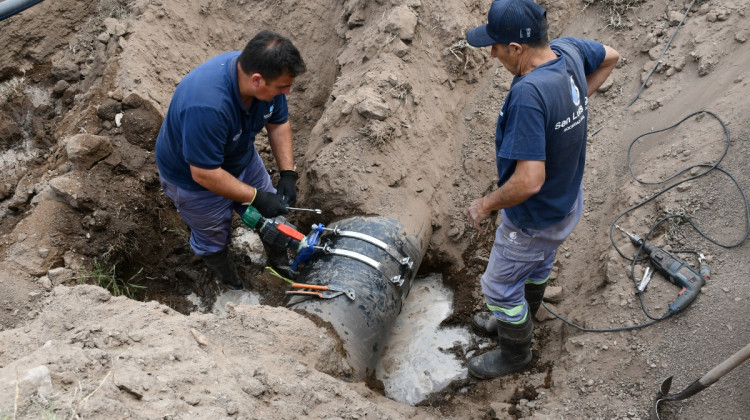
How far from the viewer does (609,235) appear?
365 centimetres

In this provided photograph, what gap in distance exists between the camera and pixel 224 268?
4.23 meters

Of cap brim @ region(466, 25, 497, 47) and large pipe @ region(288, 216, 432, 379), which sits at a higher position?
cap brim @ region(466, 25, 497, 47)

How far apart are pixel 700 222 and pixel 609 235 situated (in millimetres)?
532

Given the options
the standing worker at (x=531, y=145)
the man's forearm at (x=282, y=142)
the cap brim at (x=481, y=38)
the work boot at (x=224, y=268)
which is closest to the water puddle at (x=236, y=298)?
the work boot at (x=224, y=268)

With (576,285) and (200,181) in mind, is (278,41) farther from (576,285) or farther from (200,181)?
(576,285)

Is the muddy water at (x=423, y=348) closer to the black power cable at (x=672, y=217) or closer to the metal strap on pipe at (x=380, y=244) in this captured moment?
the metal strap on pipe at (x=380, y=244)

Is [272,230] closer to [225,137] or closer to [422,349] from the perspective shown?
[225,137]

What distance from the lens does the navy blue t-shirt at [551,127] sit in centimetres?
233

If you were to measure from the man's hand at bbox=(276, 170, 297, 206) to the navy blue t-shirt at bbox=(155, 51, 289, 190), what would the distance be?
44 centimetres

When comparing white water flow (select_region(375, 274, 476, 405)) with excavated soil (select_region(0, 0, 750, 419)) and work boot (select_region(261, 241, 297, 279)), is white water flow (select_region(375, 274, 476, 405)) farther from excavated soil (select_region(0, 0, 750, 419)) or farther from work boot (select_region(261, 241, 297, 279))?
work boot (select_region(261, 241, 297, 279))

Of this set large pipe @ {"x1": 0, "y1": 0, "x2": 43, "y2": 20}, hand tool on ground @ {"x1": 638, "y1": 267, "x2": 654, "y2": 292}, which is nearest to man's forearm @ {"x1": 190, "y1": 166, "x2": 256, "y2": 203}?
large pipe @ {"x1": 0, "y1": 0, "x2": 43, "y2": 20}

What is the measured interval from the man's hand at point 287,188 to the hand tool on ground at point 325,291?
2.09 feet

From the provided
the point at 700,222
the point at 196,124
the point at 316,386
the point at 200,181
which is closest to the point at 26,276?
the point at 200,181

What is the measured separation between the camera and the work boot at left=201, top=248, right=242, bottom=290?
408 cm
